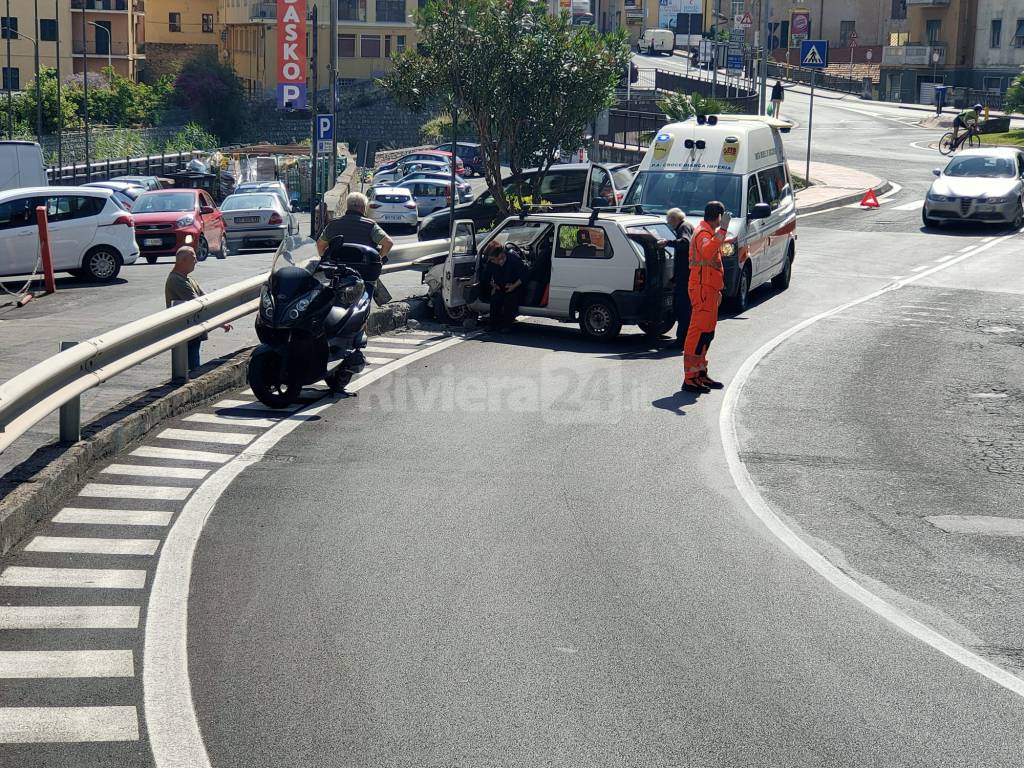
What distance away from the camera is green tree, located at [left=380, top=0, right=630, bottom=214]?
81.5 ft

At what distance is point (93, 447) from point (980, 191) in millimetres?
24498

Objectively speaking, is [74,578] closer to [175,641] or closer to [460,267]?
[175,641]

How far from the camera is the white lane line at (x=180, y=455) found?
1067cm

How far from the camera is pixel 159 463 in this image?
34.5ft

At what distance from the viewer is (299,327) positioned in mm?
12391

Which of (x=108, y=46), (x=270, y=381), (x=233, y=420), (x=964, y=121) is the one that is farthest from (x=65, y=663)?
(x=108, y=46)

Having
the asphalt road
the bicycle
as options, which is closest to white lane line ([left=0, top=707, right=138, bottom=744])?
the asphalt road

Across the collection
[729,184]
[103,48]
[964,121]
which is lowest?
[729,184]

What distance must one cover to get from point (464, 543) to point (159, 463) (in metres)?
2.89

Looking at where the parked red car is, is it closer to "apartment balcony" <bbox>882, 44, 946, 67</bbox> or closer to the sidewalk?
the sidewalk

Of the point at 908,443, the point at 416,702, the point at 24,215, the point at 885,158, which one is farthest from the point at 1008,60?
the point at 416,702

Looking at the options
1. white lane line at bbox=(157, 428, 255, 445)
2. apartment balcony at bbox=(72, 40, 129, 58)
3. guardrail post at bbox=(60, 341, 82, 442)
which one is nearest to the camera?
guardrail post at bbox=(60, 341, 82, 442)

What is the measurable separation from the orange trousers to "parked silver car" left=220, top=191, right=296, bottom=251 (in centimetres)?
2126

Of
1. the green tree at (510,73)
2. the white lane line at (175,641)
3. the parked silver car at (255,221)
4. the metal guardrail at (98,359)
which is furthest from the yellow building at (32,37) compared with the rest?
the white lane line at (175,641)
